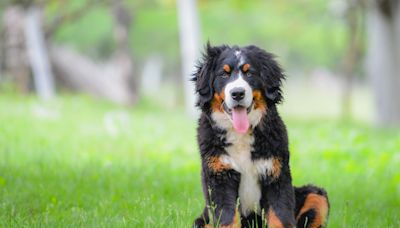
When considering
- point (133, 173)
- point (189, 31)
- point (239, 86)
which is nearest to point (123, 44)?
point (189, 31)

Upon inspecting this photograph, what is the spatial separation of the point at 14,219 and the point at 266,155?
6.97ft

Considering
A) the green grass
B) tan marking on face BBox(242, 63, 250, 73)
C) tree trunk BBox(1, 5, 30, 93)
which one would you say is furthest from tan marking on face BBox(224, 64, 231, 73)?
tree trunk BBox(1, 5, 30, 93)

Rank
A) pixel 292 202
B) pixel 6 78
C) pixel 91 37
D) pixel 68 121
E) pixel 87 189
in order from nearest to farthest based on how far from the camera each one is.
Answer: pixel 292 202 < pixel 87 189 < pixel 68 121 < pixel 6 78 < pixel 91 37

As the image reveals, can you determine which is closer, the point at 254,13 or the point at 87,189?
the point at 87,189

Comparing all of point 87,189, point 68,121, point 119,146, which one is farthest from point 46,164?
point 68,121

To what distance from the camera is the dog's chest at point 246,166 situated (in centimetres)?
527

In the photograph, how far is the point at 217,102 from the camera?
5.50 m

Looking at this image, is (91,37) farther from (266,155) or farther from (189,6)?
(266,155)

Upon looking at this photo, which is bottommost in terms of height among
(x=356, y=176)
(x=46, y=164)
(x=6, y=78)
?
(x=356, y=176)

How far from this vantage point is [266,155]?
529 centimetres

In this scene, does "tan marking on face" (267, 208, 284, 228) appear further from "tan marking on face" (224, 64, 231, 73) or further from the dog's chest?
"tan marking on face" (224, 64, 231, 73)

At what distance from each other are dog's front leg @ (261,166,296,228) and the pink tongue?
0.43 m

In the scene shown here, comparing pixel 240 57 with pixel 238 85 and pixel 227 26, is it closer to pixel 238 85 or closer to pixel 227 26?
pixel 238 85

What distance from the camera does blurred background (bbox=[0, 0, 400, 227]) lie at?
6656mm
